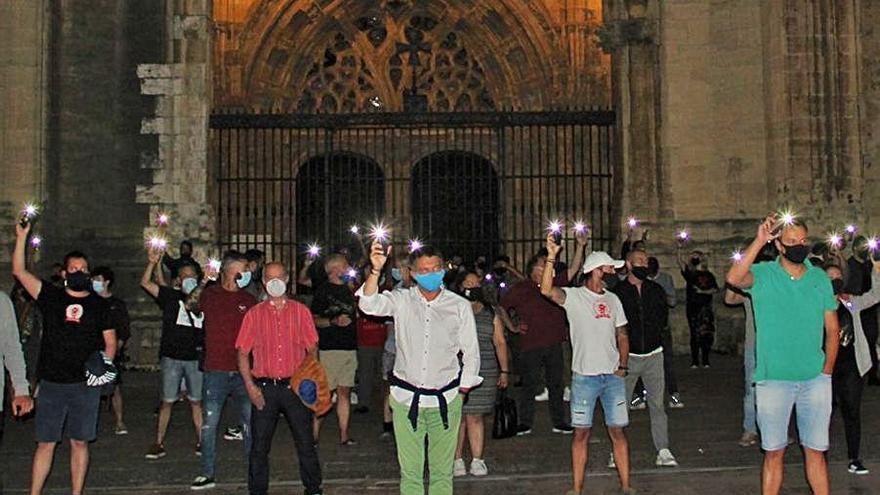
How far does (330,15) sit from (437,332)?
1991cm

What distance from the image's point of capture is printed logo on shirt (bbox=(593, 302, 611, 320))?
8266 millimetres

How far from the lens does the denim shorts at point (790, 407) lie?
672cm

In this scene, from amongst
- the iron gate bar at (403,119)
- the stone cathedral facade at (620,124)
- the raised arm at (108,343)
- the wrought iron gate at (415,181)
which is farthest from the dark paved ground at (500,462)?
the iron gate bar at (403,119)

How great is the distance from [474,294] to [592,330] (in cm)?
187

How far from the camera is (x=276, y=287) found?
8.02 metres

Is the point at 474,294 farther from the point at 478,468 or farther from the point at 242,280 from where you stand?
the point at 242,280

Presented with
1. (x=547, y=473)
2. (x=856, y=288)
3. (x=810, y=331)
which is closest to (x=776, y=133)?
(x=856, y=288)

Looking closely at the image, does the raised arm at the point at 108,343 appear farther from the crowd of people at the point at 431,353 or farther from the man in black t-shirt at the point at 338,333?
the man in black t-shirt at the point at 338,333

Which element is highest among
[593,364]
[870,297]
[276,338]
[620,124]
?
[620,124]

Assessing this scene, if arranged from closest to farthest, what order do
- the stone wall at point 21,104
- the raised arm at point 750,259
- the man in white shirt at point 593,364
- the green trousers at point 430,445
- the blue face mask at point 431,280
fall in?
the raised arm at point 750,259 < the green trousers at point 430,445 < the blue face mask at point 431,280 < the man in white shirt at point 593,364 < the stone wall at point 21,104

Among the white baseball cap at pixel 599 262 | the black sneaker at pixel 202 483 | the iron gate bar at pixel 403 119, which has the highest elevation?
the iron gate bar at pixel 403 119

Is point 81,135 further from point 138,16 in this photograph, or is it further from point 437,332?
point 437,332

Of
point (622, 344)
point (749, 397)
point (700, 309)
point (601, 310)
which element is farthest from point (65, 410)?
point (700, 309)

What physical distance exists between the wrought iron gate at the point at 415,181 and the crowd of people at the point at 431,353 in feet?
A: 23.6
